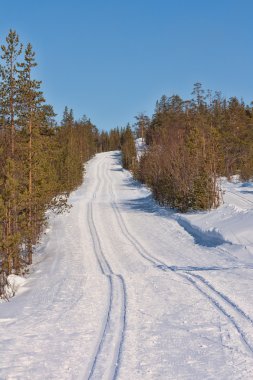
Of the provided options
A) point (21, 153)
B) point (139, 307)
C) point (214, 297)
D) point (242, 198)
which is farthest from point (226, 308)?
point (242, 198)

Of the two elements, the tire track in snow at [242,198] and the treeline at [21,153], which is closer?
the treeline at [21,153]

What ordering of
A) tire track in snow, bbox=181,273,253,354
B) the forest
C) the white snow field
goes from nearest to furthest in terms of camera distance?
the white snow field
tire track in snow, bbox=181,273,253,354
the forest

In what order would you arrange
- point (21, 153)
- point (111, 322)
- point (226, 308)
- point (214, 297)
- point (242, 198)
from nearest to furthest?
point (111, 322) < point (226, 308) < point (214, 297) < point (21, 153) < point (242, 198)

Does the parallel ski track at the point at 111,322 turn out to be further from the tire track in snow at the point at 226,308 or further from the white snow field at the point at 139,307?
the tire track in snow at the point at 226,308

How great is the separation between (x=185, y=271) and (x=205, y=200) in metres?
12.8

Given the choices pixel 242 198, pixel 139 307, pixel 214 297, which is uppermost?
pixel 242 198

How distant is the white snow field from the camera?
6.31 meters

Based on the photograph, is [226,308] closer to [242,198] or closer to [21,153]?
[21,153]

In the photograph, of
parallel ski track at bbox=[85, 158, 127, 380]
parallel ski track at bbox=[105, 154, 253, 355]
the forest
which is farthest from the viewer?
the forest

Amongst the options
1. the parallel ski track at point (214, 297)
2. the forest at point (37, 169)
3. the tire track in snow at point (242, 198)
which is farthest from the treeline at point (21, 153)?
the tire track in snow at point (242, 198)

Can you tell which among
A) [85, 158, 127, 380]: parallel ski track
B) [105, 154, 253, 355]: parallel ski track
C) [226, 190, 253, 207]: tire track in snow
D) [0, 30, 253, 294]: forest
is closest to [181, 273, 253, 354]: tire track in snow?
[105, 154, 253, 355]: parallel ski track

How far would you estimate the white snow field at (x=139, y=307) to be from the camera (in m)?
6.31

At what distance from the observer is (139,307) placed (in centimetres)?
966

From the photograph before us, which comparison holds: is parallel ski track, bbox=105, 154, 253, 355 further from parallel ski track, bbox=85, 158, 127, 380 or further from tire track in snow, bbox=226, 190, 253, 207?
tire track in snow, bbox=226, 190, 253, 207
